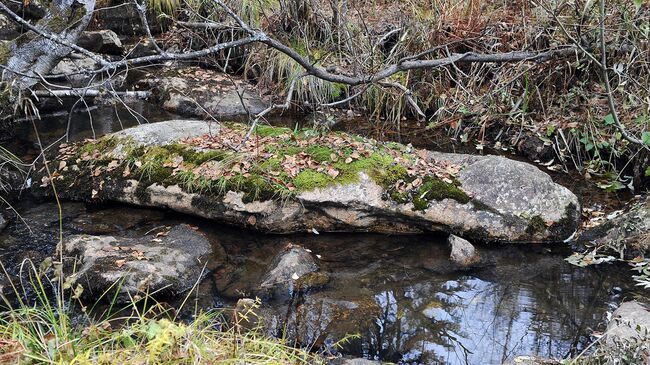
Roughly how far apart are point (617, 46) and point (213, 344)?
5.85 metres

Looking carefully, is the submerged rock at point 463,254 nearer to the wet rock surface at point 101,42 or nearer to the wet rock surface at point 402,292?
the wet rock surface at point 402,292

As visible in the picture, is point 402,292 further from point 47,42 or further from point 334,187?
point 47,42

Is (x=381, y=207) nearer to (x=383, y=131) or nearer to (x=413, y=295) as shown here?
(x=413, y=295)

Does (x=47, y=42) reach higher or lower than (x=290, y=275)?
higher

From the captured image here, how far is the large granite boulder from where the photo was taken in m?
5.37

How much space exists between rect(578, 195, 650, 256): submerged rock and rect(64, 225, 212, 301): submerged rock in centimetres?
351

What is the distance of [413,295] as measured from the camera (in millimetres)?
4617

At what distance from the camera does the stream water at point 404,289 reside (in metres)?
4.07

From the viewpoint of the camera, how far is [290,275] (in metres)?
4.64

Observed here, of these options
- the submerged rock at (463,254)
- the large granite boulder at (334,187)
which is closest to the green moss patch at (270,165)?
the large granite boulder at (334,187)

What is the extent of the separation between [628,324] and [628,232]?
205 cm

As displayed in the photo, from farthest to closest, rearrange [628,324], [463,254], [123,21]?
[123,21] → [463,254] → [628,324]

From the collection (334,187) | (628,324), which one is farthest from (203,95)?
(628,324)

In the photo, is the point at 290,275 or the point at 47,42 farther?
the point at 47,42
